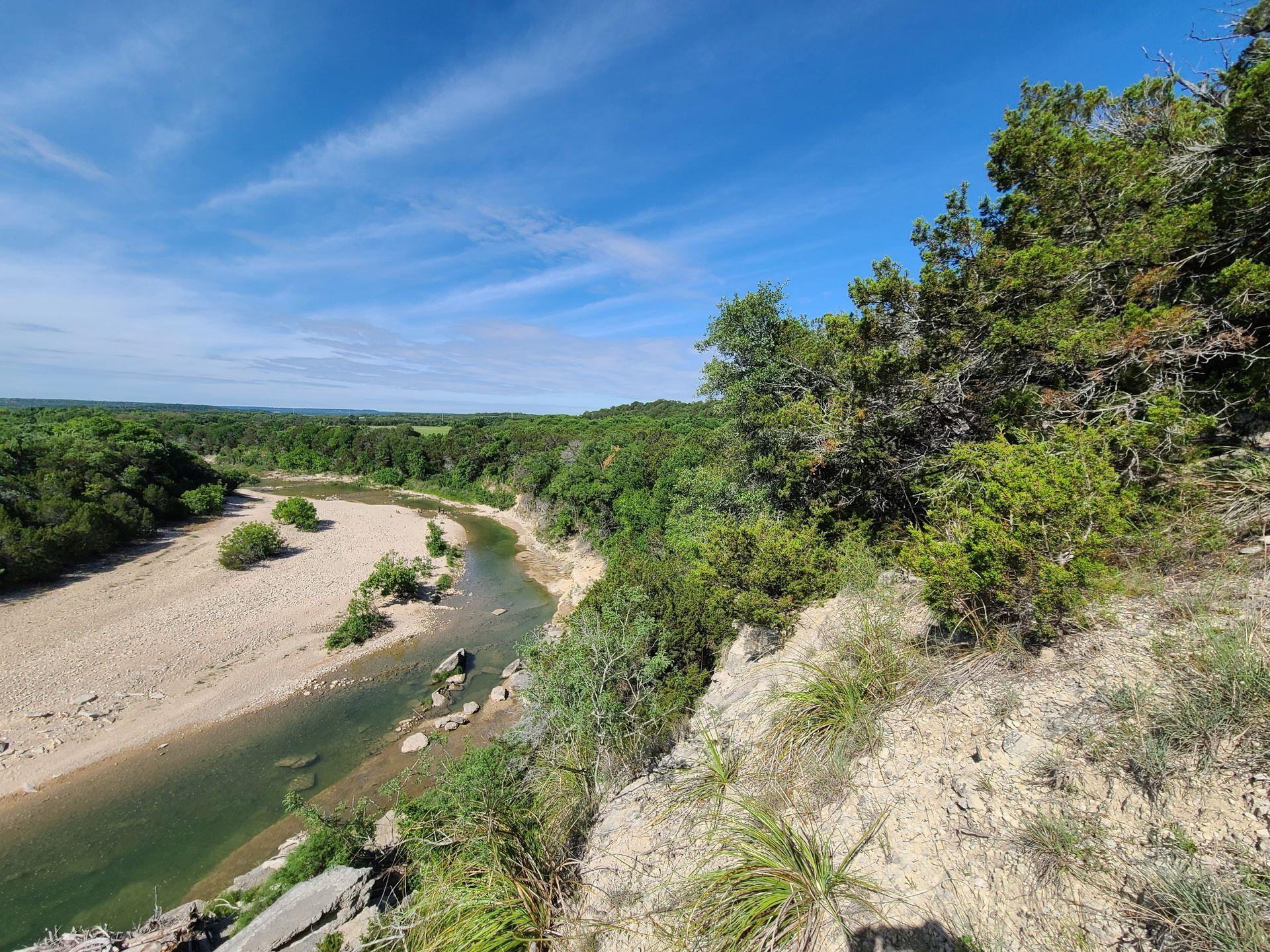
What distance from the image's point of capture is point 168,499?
36.9 meters

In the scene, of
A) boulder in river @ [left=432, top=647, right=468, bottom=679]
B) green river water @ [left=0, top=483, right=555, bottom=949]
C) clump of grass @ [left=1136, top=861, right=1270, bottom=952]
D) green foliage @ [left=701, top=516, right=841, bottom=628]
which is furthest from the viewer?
boulder in river @ [left=432, top=647, right=468, bottom=679]

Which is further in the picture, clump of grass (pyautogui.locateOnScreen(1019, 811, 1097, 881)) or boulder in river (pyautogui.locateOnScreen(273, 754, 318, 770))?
boulder in river (pyautogui.locateOnScreen(273, 754, 318, 770))

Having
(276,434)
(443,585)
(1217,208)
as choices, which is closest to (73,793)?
(443,585)

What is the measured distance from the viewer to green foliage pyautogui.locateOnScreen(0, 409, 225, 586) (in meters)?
24.1

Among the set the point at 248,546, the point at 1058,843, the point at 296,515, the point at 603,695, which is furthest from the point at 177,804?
the point at 296,515

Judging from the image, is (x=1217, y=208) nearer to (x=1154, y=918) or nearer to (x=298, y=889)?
(x=1154, y=918)

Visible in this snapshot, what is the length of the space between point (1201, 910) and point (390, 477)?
69.2m

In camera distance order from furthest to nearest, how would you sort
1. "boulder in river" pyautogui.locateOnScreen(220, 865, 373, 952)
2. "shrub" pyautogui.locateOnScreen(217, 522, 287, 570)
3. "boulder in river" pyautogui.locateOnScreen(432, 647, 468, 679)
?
"shrub" pyautogui.locateOnScreen(217, 522, 287, 570)
"boulder in river" pyautogui.locateOnScreen(432, 647, 468, 679)
"boulder in river" pyautogui.locateOnScreen(220, 865, 373, 952)

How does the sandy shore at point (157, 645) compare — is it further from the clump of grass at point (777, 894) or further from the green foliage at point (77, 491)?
the clump of grass at point (777, 894)

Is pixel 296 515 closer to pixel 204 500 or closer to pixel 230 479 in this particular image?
pixel 204 500

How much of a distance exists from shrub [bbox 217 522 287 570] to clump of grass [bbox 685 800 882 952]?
3519 cm

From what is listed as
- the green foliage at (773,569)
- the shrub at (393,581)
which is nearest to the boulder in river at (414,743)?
the green foliage at (773,569)

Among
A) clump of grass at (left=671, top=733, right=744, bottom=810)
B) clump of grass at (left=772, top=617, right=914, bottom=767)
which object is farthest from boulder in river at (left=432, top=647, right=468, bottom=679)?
clump of grass at (left=772, top=617, right=914, bottom=767)

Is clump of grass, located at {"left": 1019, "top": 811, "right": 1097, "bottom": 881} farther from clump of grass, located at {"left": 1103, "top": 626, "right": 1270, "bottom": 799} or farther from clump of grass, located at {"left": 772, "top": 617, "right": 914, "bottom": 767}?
clump of grass, located at {"left": 772, "top": 617, "right": 914, "bottom": 767}
